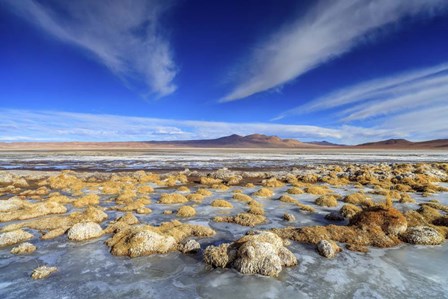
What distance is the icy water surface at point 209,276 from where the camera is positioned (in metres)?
6.27

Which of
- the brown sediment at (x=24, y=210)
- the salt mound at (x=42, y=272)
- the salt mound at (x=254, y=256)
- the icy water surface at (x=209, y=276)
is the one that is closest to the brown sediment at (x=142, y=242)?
the icy water surface at (x=209, y=276)

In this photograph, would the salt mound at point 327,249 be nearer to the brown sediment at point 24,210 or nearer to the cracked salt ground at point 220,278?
the cracked salt ground at point 220,278

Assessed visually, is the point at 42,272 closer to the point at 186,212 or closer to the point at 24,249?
the point at 24,249

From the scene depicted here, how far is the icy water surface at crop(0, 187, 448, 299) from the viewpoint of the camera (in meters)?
6.27

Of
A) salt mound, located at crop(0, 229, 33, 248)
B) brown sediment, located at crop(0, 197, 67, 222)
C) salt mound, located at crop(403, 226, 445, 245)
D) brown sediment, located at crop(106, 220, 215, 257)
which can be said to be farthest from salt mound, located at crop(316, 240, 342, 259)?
brown sediment, located at crop(0, 197, 67, 222)

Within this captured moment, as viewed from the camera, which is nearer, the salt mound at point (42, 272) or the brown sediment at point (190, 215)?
the salt mound at point (42, 272)

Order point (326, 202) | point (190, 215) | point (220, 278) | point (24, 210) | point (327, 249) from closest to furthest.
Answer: point (220, 278) < point (327, 249) < point (24, 210) < point (190, 215) < point (326, 202)

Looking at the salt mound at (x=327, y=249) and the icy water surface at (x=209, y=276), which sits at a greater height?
the salt mound at (x=327, y=249)

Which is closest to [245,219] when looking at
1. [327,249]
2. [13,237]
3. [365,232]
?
[327,249]

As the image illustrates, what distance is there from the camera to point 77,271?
7234 mm

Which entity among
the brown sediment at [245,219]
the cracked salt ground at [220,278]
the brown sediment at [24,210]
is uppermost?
the brown sediment at [24,210]

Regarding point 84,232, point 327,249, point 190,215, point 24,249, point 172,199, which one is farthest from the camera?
point 172,199

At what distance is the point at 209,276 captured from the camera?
7.10 metres

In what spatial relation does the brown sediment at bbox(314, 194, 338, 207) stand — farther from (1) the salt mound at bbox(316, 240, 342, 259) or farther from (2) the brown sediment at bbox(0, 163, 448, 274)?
(1) the salt mound at bbox(316, 240, 342, 259)
